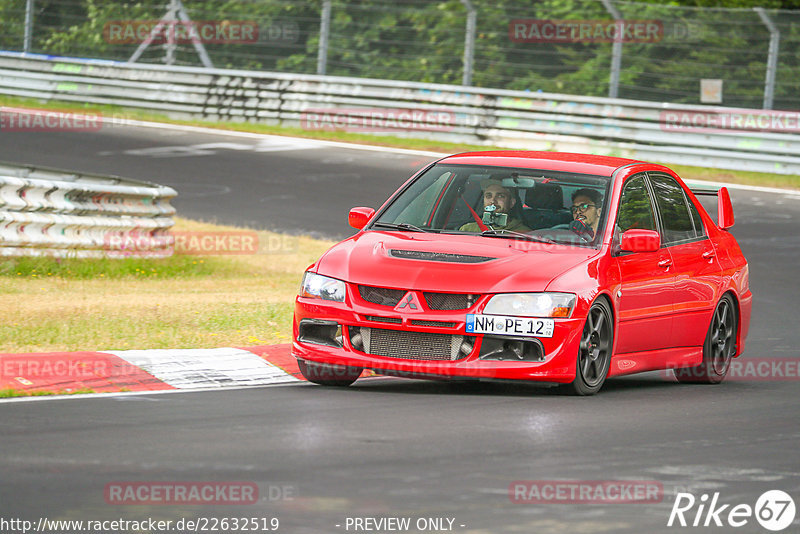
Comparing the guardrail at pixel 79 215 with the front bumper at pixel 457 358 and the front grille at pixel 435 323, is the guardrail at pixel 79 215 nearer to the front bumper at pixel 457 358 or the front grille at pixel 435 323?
the front bumper at pixel 457 358

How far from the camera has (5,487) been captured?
612 centimetres

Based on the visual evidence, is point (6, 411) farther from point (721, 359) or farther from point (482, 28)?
point (482, 28)

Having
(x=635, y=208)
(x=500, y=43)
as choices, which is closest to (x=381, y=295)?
(x=635, y=208)

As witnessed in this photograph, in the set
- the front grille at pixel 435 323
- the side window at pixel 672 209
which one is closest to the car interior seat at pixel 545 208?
the side window at pixel 672 209

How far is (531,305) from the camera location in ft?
28.6

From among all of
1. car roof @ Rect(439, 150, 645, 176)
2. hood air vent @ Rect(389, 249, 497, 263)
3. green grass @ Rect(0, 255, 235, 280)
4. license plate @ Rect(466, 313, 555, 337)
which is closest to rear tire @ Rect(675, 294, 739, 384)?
car roof @ Rect(439, 150, 645, 176)

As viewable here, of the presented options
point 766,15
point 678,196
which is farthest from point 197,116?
point 678,196

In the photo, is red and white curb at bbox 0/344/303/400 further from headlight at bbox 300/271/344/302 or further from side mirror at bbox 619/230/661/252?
side mirror at bbox 619/230/661/252

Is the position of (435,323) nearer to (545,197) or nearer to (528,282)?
(528,282)

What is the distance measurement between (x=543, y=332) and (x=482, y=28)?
19353 mm

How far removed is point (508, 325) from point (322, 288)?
121 cm

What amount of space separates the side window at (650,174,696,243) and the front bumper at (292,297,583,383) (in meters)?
1.87

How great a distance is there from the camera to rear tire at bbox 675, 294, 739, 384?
420 inches

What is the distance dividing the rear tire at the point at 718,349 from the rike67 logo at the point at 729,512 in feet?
14.1
